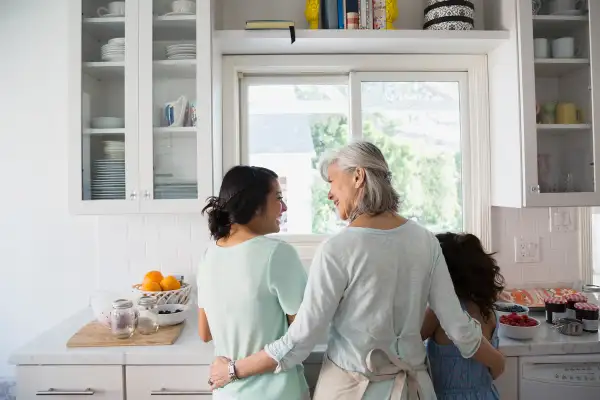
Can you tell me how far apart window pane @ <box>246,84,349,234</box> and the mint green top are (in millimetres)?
1139

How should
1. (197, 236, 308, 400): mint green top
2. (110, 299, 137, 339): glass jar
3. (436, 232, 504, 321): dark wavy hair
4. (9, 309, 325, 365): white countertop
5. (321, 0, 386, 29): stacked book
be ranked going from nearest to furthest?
(197, 236, 308, 400): mint green top < (436, 232, 504, 321): dark wavy hair < (9, 309, 325, 365): white countertop < (110, 299, 137, 339): glass jar < (321, 0, 386, 29): stacked book

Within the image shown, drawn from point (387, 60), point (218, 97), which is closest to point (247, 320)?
point (218, 97)

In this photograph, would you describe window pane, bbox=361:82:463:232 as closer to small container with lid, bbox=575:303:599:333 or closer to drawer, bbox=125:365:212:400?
small container with lid, bbox=575:303:599:333

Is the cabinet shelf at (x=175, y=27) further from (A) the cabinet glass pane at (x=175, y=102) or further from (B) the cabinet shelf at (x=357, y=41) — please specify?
(B) the cabinet shelf at (x=357, y=41)

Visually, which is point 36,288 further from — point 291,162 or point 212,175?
point 291,162

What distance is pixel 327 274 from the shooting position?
117 cm

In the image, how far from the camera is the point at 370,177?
1238mm

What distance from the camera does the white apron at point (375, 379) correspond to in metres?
1.23

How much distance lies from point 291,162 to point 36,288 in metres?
1.49

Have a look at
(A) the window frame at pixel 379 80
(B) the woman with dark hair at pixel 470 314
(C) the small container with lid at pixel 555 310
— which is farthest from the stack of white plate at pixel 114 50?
(C) the small container with lid at pixel 555 310

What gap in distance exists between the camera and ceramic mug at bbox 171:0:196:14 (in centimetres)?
204

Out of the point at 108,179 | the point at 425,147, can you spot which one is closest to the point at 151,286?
the point at 108,179

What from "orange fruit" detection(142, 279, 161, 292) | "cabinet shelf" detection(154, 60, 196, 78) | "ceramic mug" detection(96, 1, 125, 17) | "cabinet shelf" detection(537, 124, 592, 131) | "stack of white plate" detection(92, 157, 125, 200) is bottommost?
"orange fruit" detection(142, 279, 161, 292)

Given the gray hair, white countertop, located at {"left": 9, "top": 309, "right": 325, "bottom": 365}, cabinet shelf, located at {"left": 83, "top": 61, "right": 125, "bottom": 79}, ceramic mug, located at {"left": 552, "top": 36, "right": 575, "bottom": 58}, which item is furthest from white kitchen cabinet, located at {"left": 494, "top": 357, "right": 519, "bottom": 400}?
cabinet shelf, located at {"left": 83, "top": 61, "right": 125, "bottom": 79}
